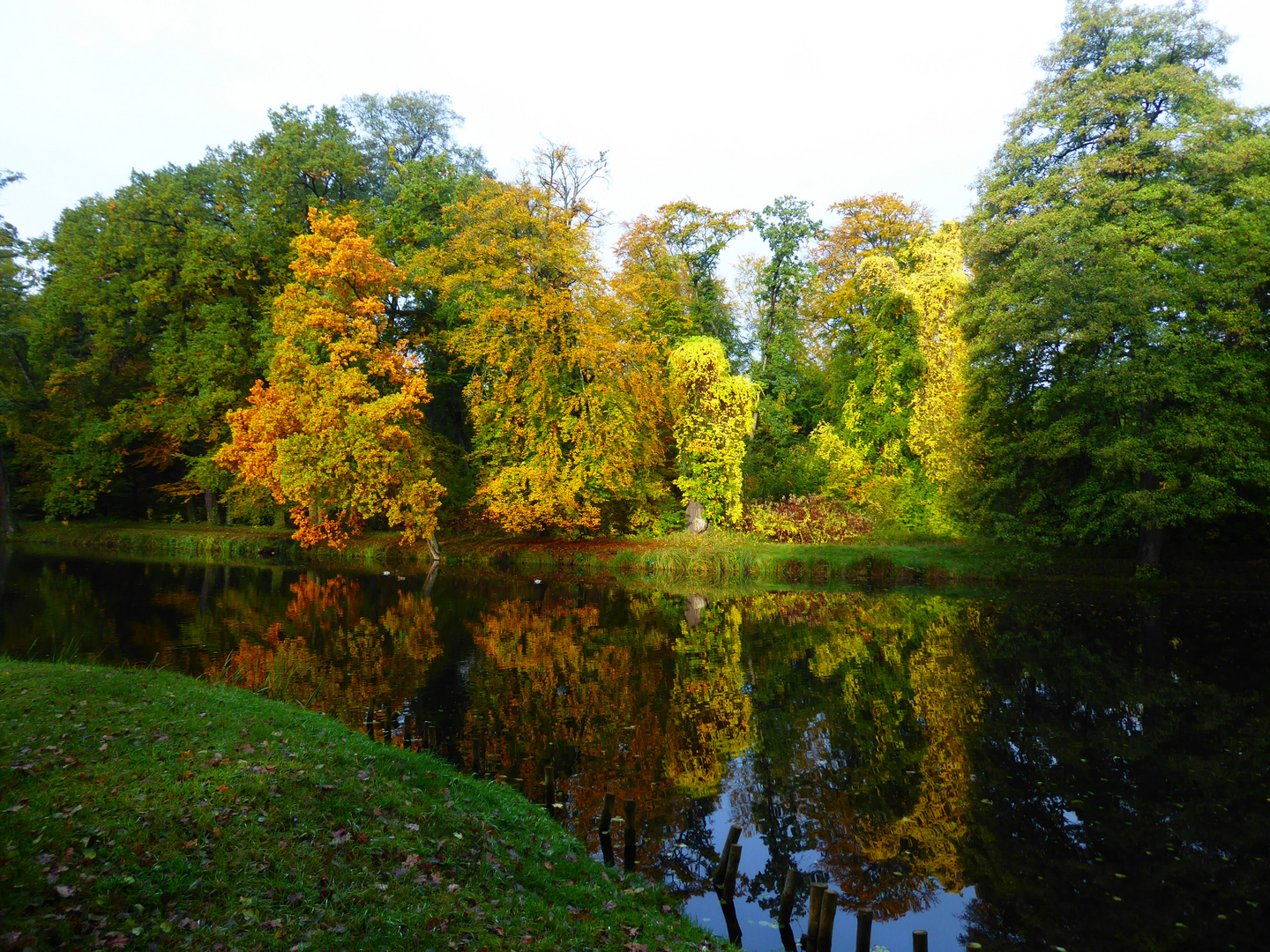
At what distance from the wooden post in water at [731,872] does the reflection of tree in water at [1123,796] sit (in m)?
2.04

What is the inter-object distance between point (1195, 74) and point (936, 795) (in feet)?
77.1

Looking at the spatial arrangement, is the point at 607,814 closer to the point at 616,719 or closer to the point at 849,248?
the point at 616,719

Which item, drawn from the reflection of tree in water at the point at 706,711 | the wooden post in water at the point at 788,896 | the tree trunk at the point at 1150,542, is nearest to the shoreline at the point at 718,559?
the tree trunk at the point at 1150,542

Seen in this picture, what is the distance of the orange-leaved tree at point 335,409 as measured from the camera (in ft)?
87.9

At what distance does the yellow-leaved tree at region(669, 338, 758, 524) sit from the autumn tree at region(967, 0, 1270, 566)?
847cm

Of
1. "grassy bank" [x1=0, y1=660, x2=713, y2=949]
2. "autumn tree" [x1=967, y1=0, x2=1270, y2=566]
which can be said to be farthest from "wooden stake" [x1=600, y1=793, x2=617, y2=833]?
"autumn tree" [x1=967, y1=0, x2=1270, y2=566]

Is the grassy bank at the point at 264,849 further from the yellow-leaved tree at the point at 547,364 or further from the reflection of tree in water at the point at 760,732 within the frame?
the yellow-leaved tree at the point at 547,364

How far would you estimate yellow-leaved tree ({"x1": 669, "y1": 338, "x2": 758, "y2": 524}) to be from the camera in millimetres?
28250

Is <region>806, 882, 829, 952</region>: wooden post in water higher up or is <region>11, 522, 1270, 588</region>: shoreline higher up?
<region>11, 522, 1270, 588</region>: shoreline

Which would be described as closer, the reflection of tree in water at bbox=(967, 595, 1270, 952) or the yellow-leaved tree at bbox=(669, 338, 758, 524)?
the reflection of tree in water at bbox=(967, 595, 1270, 952)

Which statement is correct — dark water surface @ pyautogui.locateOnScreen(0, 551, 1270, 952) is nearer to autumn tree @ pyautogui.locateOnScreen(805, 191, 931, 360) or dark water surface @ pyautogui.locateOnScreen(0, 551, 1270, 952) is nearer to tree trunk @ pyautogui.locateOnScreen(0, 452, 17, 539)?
tree trunk @ pyautogui.locateOnScreen(0, 452, 17, 539)

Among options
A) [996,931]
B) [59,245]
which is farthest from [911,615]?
[59,245]

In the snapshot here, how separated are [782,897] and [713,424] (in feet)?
76.4

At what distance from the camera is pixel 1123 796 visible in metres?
8.81
